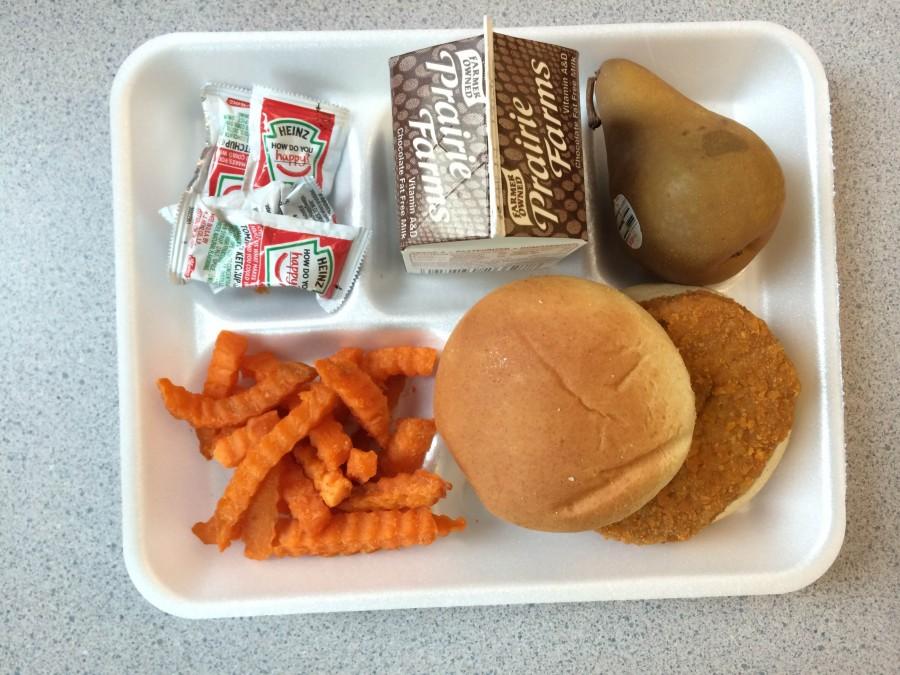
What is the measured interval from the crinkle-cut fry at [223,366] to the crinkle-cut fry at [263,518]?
0.14 meters

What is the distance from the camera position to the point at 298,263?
35.6 inches

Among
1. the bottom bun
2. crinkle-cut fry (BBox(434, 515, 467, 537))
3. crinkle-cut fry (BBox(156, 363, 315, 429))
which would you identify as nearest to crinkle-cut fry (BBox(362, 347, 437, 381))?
crinkle-cut fry (BBox(156, 363, 315, 429))

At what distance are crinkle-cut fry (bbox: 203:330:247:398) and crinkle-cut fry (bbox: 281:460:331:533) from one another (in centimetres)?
14

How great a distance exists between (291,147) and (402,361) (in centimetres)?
34

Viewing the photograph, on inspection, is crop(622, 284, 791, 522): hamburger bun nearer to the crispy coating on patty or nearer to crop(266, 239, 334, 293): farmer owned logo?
the crispy coating on patty

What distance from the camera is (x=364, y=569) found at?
0.93 m

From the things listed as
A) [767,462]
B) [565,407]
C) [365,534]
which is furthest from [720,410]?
[365,534]

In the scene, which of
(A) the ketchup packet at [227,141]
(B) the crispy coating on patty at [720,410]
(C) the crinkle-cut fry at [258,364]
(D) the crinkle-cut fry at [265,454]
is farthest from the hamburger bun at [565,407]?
(A) the ketchup packet at [227,141]

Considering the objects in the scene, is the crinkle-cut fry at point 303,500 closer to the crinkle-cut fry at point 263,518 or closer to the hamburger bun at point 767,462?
the crinkle-cut fry at point 263,518

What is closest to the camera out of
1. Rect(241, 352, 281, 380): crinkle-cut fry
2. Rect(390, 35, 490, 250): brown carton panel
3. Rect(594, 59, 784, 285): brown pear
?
Rect(390, 35, 490, 250): brown carton panel

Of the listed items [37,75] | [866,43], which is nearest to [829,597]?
[866,43]

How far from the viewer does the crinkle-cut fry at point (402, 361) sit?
937 millimetres

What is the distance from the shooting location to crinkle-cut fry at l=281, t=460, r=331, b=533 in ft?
2.87

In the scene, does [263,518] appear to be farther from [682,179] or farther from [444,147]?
[682,179]
